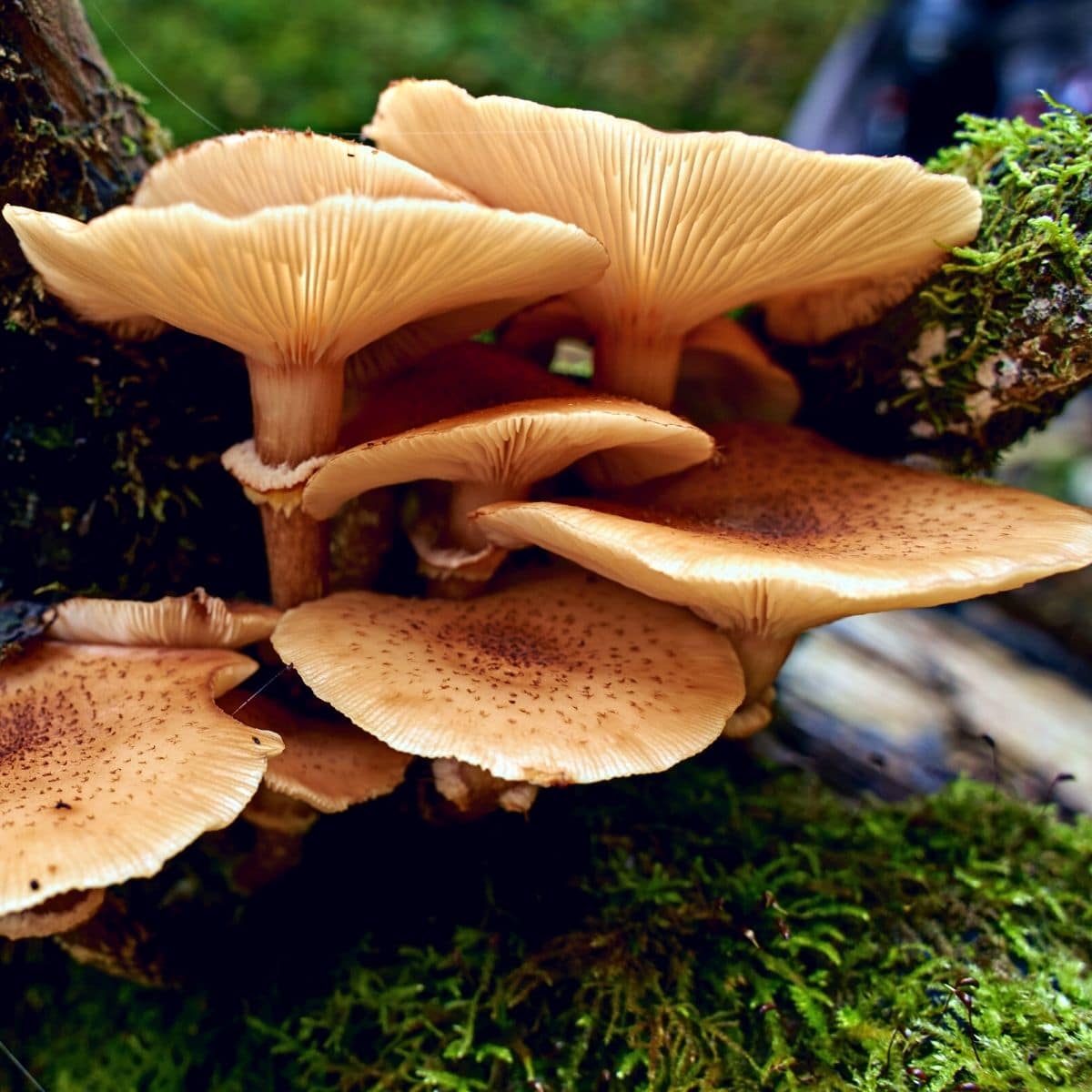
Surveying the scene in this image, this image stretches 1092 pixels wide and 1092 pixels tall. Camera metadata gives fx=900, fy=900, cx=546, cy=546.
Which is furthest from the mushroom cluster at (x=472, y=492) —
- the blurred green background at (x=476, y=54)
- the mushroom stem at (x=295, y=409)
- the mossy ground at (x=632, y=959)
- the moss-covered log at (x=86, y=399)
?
the blurred green background at (x=476, y=54)

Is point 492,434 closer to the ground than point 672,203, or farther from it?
closer to the ground

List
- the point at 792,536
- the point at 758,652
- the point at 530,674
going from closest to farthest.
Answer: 1. the point at 530,674
2. the point at 792,536
3. the point at 758,652

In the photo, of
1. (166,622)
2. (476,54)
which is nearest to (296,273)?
(166,622)

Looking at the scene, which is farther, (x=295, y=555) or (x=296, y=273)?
(x=295, y=555)

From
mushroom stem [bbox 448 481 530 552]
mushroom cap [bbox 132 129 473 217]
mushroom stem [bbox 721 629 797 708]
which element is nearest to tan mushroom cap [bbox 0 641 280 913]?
mushroom stem [bbox 448 481 530 552]

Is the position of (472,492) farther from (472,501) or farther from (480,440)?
(480,440)

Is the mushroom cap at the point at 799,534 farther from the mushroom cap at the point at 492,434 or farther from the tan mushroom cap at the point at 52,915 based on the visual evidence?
the tan mushroom cap at the point at 52,915

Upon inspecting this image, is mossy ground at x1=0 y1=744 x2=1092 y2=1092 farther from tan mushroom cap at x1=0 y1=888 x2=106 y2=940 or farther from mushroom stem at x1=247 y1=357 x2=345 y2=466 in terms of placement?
mushroom stem at x1=247 y1=357 x2=345 y2=466

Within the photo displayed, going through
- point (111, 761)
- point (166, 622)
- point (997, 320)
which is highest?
point (997, 320)
